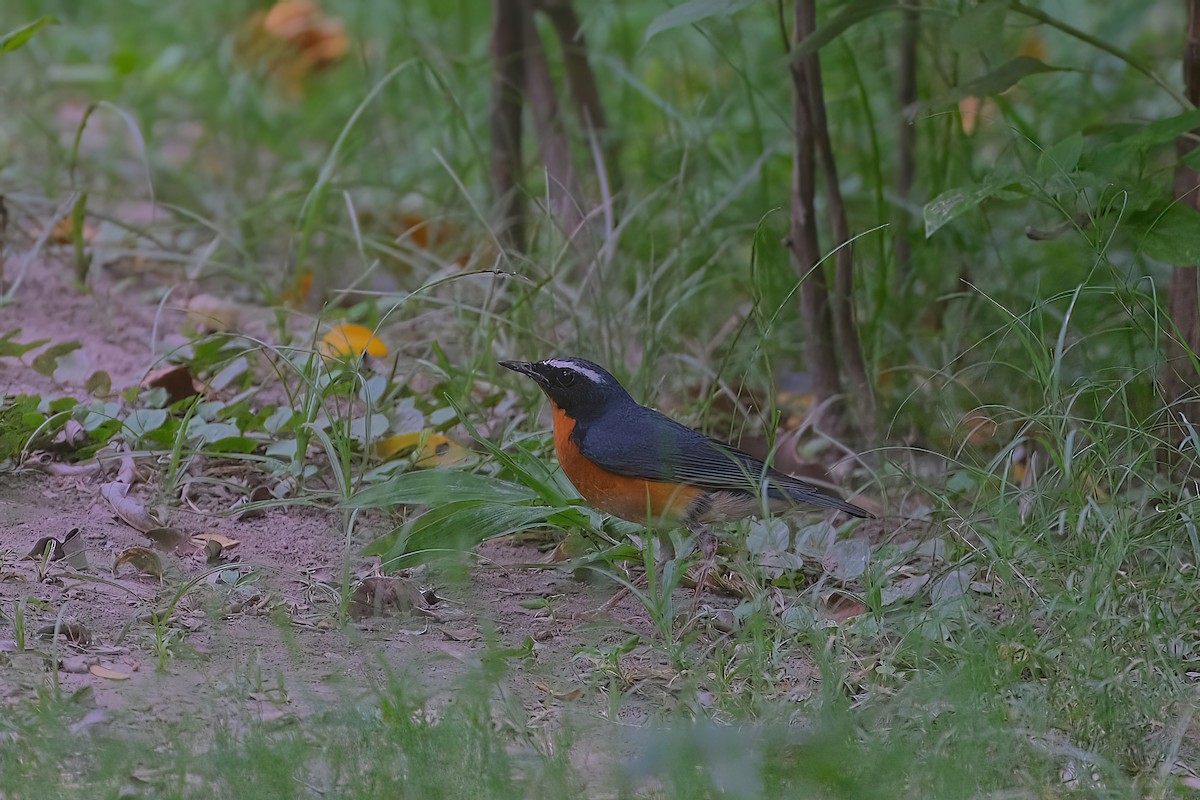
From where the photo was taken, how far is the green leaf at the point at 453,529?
12.7ft

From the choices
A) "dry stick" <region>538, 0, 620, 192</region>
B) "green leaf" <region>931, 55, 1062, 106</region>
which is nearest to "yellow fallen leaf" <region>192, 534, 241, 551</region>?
"green leaf" <region>931, 55, 1062, 106</region>

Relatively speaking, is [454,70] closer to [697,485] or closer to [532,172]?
[532,172]

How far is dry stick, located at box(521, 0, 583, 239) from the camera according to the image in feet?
19.5

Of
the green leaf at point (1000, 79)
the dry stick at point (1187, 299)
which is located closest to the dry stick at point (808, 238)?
the green leaf at point (1000, 79)

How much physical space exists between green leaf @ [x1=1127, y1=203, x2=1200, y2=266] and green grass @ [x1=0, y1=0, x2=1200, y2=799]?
0.03 meters

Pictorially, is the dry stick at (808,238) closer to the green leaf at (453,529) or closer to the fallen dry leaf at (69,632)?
the green leaf at (453,529)

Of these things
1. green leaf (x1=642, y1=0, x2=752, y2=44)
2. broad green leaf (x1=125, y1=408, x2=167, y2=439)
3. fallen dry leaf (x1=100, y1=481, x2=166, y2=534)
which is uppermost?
green leaf (x1=642, y1=0, x2=752, y2=44)

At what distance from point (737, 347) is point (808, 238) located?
98cm

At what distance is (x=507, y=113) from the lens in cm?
615

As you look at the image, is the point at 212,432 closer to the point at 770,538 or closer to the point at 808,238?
the point at 770,538

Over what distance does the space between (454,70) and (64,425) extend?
3.13m

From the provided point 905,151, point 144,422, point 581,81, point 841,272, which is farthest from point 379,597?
point 905,151

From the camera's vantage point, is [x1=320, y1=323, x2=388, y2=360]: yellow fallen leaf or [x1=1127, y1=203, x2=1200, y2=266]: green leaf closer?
[x1=1127, y1=203, x2=1200, y2=266]: green leaf

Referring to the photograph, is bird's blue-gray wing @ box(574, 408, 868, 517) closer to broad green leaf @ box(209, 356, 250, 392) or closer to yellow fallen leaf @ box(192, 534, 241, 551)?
yellow fallen leaf @ box(192, 534, 241, 551)
